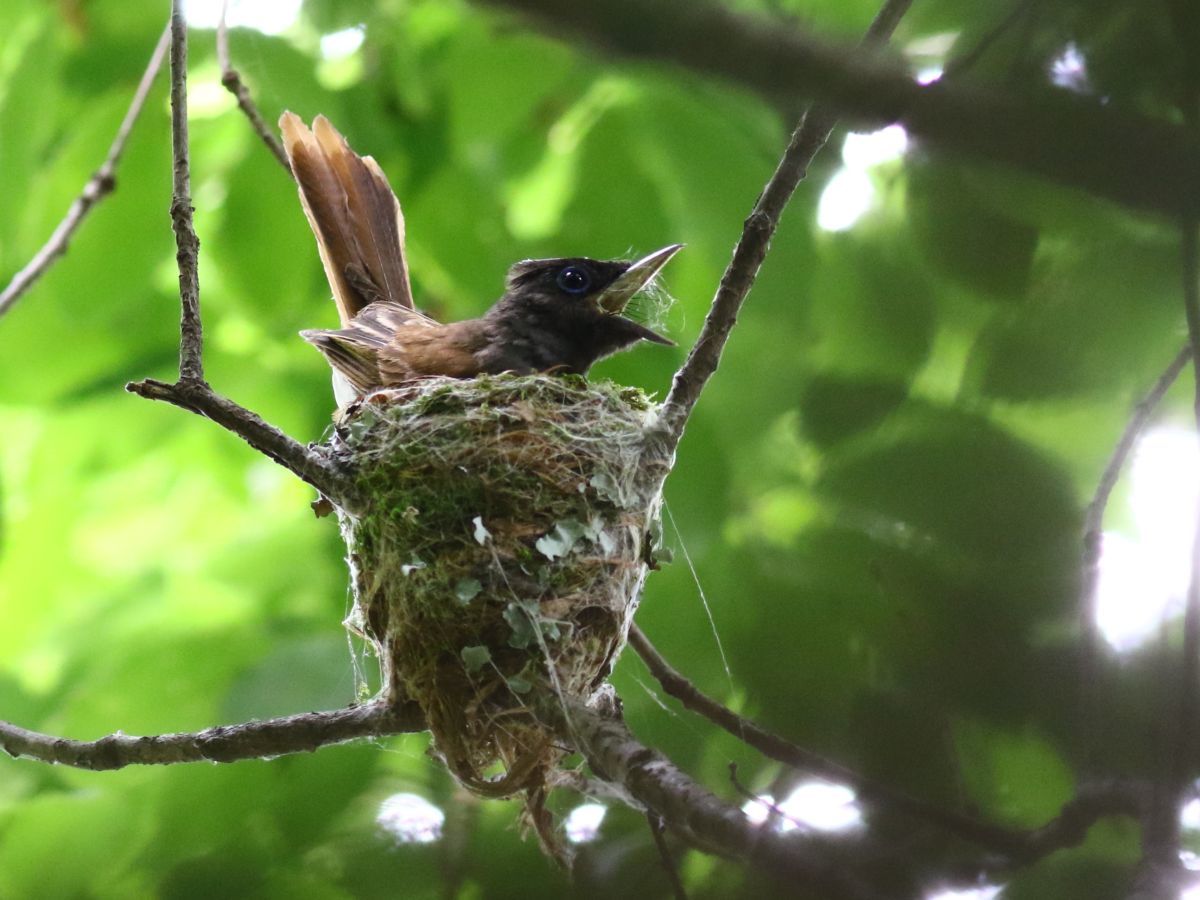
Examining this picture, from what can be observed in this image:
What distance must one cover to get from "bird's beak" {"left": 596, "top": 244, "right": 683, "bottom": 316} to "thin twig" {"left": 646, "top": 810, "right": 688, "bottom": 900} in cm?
181

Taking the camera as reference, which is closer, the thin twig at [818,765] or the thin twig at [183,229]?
the thin twig at [818,765]

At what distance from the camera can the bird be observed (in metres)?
4.36

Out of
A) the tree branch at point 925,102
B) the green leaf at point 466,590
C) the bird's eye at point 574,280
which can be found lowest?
the tree branch at point 925,102

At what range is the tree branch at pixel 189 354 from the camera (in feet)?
9.13

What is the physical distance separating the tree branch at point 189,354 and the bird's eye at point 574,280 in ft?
5.86

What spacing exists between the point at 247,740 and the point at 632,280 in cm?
215

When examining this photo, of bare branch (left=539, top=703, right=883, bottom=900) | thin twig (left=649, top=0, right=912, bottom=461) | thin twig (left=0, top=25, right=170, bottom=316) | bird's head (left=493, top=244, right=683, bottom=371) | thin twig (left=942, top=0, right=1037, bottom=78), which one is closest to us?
bare branch (left=539, top=703, right=883, bottom=900)

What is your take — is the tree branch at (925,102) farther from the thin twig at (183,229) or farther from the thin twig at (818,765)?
the thin twig at (183,229)

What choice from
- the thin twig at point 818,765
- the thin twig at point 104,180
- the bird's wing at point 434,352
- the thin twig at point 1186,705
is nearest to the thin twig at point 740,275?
the thin twig at point 818,765

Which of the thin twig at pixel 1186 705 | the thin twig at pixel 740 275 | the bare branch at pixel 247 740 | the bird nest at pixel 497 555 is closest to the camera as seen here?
the thin twig at pixel 1186 705

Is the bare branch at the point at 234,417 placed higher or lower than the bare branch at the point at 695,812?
higher

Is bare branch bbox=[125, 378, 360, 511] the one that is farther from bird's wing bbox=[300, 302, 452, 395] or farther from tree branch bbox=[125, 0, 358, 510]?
bird's wing bbox=[300, 302, 452, 395]

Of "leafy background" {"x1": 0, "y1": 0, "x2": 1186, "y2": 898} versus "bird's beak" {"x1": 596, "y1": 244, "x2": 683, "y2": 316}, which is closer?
"leafy background" {"x1": 0, "y1": 0, "x2": 1186, "y2": 898}

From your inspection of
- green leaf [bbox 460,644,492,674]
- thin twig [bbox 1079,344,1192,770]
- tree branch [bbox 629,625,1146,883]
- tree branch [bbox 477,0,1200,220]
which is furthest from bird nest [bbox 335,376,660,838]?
tree branch [bbox 477,0,1200,220]
